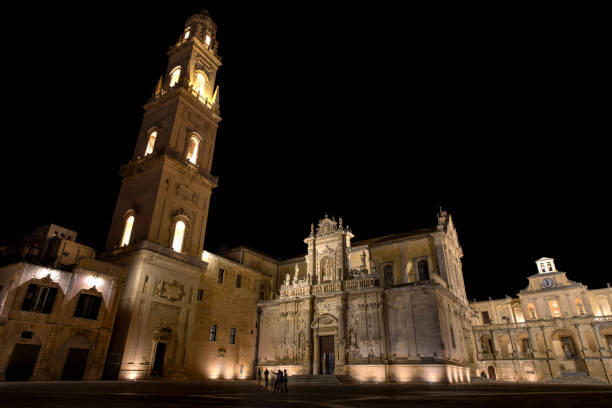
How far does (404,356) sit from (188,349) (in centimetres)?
1705

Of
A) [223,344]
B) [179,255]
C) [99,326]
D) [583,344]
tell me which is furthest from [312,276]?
[583,344]

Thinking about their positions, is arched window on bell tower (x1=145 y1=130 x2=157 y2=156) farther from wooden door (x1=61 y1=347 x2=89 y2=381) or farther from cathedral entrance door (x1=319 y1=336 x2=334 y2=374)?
cathedral entrance door (x1=319 y1=336 x2=334 y2=374)

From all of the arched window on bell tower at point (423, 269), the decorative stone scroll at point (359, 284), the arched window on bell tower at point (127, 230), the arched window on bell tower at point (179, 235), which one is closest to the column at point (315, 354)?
the decorative stone scroll at point (359, 284)

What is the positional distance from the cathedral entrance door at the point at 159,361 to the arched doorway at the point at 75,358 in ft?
16.6

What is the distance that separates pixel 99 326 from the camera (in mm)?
23250

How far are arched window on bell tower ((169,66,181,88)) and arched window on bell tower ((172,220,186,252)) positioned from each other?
16.9 metres

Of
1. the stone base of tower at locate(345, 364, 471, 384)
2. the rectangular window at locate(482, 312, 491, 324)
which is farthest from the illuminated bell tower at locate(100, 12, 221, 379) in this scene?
the rectangular window at locate(482, 312, 491, 324)

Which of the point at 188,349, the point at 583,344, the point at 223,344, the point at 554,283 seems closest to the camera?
the point at 188,349

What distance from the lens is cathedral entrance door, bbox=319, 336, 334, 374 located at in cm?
2986

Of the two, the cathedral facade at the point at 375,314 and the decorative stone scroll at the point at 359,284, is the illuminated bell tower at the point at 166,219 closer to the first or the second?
the cathedral facade at the point at 375,314

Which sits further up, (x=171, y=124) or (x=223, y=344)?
(x=171, y=124)

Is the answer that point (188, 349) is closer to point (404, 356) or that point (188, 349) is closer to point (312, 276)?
point (312, 276)

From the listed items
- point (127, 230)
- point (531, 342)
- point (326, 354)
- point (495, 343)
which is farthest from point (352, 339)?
point (531, 342)

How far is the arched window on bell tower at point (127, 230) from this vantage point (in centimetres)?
3027
